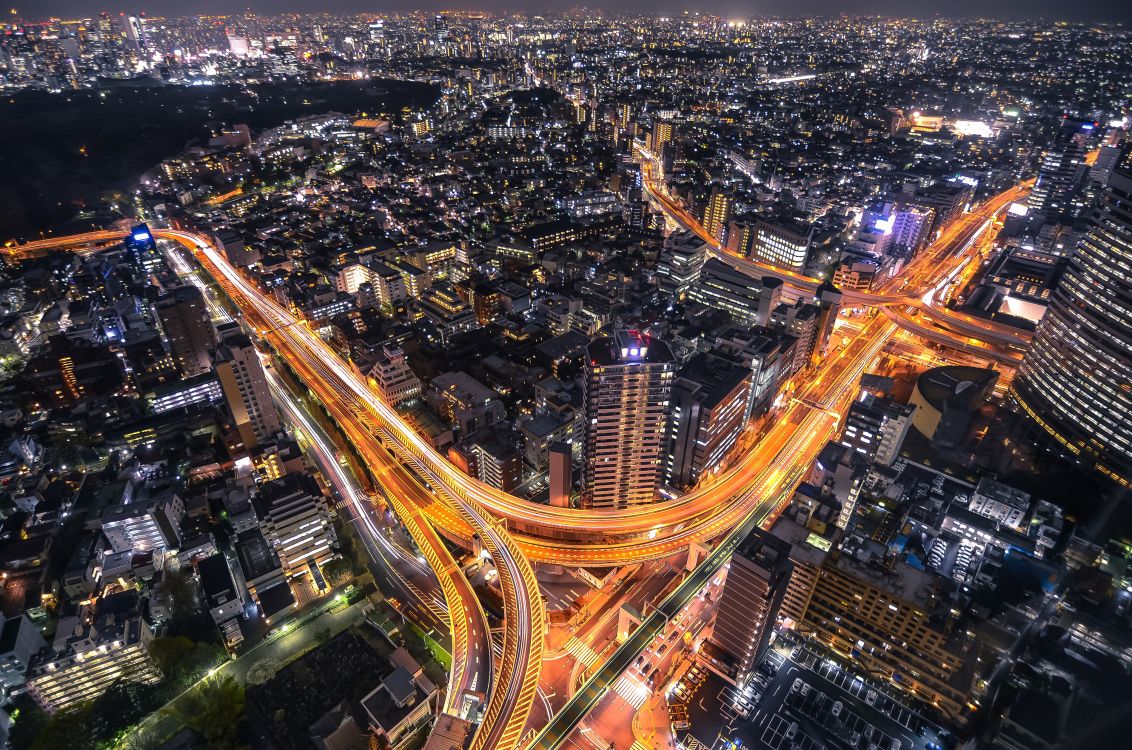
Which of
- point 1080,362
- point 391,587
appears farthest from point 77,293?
point 1080,362

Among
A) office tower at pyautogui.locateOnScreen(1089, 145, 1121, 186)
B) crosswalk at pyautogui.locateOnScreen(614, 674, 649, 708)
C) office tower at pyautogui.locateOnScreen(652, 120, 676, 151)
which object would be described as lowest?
crosswalk at pyautogui.locateOnScreen(614, 674, 649, 708)

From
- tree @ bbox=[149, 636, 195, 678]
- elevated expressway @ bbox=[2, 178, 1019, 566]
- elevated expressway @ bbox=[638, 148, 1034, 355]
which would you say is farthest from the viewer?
elevated expressway @ bbox=[638, 148, 1034, 355]

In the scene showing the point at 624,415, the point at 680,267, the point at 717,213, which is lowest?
the point at 680,267

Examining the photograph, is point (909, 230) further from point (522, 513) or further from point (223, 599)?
point (223, 599)

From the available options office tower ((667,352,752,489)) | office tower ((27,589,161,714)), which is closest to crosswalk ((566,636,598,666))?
office tower ((667,352,752,489))

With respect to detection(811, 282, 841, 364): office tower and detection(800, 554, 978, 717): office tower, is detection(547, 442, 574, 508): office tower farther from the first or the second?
detection(811, 282, 841, 364): office tower

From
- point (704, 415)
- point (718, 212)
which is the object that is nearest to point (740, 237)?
point (718, 212)

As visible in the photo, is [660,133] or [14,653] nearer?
[14,653]

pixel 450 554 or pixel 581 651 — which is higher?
pixel 450 554

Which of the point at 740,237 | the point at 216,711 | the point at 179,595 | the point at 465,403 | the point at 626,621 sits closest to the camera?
the point at 216,711
